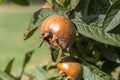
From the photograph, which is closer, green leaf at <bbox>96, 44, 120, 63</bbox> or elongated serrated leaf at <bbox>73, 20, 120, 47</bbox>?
elongated serrated leaf at <bbox>73, 20, 120, 47</bbox>

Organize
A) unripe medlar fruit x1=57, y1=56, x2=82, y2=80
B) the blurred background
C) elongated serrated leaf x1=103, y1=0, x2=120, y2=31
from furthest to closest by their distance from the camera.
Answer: the blurred background, unripe medlar fruit x1=57, y1=56, x2=82, y2=80, elongated serrated leaf x1=103, y1=0, x2=120, y2=31

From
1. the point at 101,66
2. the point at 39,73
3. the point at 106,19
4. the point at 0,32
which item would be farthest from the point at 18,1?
the point at 0,32

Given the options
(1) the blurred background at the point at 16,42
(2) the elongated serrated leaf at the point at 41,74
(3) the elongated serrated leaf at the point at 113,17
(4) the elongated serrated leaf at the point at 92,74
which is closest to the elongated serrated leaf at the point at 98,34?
(3) the elongated serrated leaf at the point at 113,17

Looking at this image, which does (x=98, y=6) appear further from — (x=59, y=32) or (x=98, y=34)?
(x=59, y=32)

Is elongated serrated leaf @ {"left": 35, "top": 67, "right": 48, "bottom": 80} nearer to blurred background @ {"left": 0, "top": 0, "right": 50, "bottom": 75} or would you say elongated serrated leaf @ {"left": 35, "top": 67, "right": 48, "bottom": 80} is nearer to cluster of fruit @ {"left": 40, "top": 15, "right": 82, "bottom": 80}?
cluster of fruit @ {"left": 40, "top": 15, "right": 82, "bottom": 80}

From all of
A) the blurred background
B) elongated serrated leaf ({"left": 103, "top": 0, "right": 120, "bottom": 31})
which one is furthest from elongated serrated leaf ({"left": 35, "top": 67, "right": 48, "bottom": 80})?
Result: the blurred background

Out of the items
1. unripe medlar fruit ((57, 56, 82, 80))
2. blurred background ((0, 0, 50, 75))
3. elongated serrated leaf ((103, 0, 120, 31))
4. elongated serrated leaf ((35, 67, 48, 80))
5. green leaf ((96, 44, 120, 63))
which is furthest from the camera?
blurred background ((0, 0, 50, 75))

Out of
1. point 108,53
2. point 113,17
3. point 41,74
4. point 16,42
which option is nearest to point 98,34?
point 113,17
